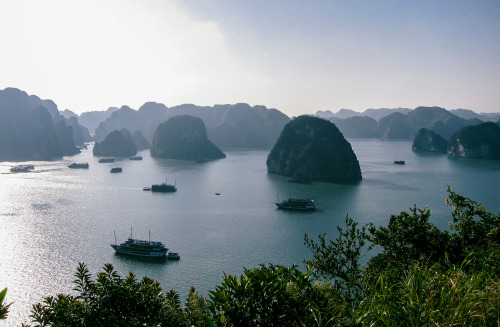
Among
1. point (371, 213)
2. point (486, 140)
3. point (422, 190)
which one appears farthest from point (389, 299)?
point (486, 140)

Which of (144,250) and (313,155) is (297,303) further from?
(313,155)

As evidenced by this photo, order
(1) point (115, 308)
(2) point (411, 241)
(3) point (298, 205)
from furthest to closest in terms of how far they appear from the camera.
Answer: (3) point (298, 205), (2) point (411, 241), (1) point (115, 308)

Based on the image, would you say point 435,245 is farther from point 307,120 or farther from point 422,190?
point 307,120

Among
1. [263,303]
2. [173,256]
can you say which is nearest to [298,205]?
[173,256]

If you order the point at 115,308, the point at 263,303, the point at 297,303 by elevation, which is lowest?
the point at 115,308

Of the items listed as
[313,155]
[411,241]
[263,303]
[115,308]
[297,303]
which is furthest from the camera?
[313,155]

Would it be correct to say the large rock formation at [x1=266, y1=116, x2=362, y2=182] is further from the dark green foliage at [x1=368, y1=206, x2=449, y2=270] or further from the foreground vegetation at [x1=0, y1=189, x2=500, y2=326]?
the foreground vegetation at [x1=0, y1=189, x2=500, y2=326]

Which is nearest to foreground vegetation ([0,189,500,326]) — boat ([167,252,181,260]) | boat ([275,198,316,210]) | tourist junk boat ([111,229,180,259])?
boat ([167,252,181,260])

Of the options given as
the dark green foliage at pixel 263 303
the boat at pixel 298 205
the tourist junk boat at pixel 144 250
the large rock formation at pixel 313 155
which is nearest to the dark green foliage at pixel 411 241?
the dark green foliage at pixel 263 303
